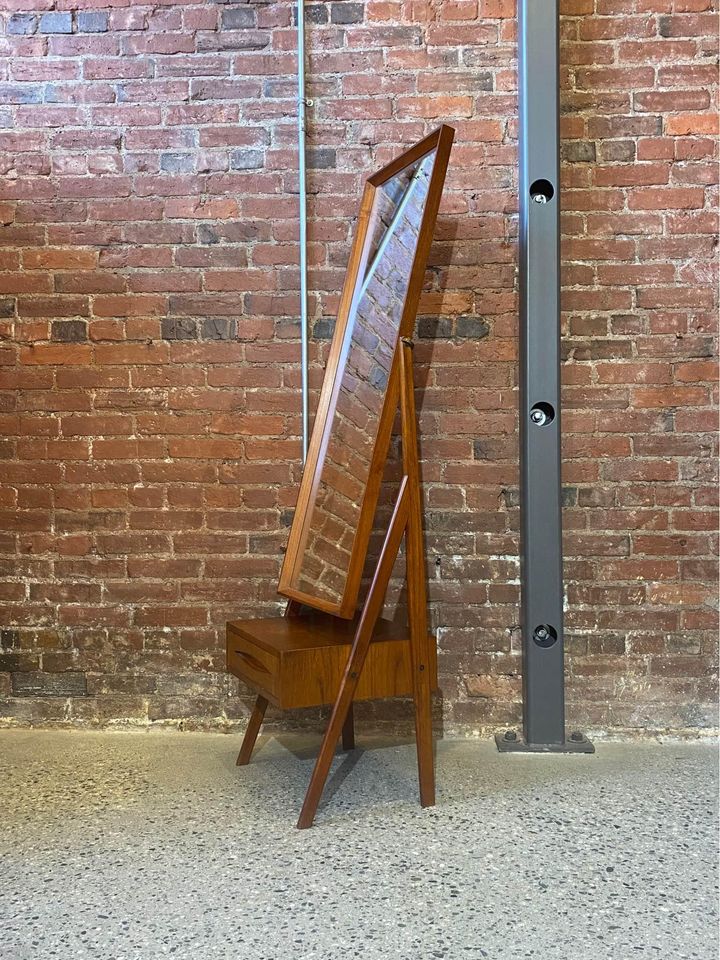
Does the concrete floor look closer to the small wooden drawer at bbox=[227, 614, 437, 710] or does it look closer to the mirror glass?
the small wooden drawer at bbox=[227, 614, 437, 710]

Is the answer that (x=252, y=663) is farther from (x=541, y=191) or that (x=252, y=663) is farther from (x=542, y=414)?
(x=541, y=191)

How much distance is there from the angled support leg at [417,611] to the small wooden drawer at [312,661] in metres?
0.03

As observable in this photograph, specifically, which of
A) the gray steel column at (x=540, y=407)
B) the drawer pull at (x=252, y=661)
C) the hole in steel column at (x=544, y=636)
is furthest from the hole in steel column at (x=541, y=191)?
the drawer pull at (x=252, y=661)

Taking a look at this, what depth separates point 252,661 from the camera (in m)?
2.15

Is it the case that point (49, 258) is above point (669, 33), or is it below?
below

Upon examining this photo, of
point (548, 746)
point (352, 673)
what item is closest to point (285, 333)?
point (352, 673)

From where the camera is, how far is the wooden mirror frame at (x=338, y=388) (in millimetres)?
2070

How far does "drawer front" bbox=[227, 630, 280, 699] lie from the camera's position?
2008 mm

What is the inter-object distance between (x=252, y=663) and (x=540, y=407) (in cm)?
119

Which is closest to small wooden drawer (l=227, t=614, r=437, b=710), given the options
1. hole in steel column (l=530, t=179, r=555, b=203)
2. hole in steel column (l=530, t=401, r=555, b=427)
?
hole in steel column (l=530, t=401, r=555, b=427)

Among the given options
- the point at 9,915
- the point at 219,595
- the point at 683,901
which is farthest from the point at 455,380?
the point at 9,915

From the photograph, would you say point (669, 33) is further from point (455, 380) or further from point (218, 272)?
point (218, 272)

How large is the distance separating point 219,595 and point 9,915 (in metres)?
1.21

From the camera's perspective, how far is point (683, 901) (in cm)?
164
